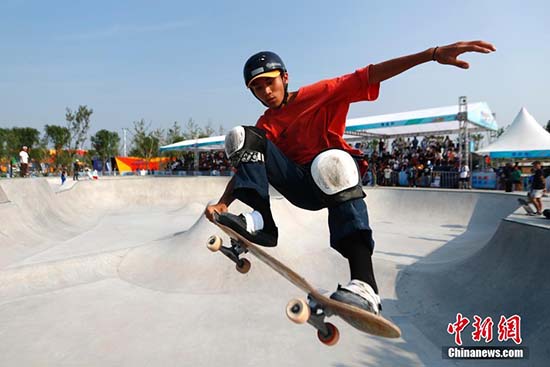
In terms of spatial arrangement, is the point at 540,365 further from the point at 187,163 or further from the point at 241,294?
the point at 187,163

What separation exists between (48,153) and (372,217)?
50116mm

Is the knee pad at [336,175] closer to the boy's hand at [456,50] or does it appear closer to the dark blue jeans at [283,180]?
the dark blue jeans at [283,180]

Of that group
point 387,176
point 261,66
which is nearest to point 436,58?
point 261,66

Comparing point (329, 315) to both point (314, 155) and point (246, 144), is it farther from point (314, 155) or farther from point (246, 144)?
point (246, 144)

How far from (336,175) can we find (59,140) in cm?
5793

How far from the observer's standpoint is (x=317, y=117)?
7.10ft

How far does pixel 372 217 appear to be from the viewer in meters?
15.8

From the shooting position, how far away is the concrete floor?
14.8 feet

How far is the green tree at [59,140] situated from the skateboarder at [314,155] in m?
50.4

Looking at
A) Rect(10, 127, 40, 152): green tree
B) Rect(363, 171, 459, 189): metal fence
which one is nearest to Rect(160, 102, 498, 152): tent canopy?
Rect(363, 171, 459, 189): metal fence

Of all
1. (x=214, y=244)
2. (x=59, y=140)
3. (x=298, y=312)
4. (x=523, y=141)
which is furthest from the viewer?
(x=59, y=140)

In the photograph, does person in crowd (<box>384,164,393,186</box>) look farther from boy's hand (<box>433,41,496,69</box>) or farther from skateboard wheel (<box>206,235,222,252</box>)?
boy's hand (<box>433,41,496,69</box>)

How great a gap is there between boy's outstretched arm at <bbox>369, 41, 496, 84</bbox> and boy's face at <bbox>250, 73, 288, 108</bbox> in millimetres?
617

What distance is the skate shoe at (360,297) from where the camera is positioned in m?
1.77
